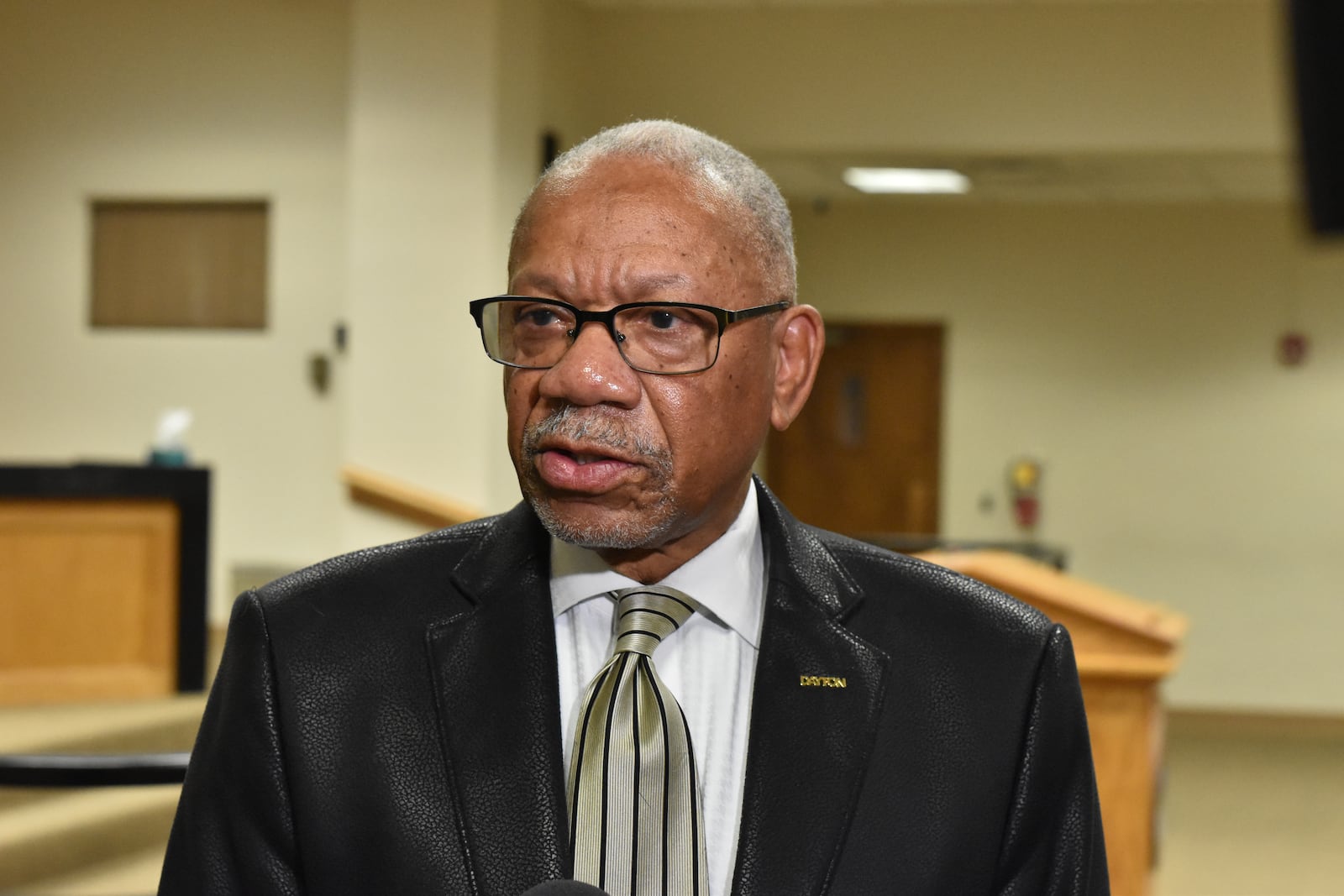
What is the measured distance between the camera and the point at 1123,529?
9.14 metres

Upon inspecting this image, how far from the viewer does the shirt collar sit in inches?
47.6

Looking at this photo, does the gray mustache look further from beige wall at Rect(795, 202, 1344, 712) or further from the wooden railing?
beige wall at Rect(795, 202, 1344, 712)

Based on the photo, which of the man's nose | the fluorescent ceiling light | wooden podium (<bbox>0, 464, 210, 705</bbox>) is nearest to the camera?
the man's nose

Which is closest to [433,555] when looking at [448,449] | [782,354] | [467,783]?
[467,783]

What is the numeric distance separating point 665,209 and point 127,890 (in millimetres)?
3805

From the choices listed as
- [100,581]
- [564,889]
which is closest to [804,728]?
[564,889]

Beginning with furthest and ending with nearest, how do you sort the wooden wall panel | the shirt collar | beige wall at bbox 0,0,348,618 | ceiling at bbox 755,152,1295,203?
the wooden wall panel
beige wall at bbox 0,0,348,618
ceiling at bbox 755,152,1295,203
the shirt collar

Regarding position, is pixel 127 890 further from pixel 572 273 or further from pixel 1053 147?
pixel 1053 147

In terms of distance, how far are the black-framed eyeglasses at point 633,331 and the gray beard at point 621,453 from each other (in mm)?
48

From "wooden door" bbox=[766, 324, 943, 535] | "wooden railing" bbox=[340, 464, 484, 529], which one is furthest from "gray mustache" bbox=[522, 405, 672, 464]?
"wooden door" bbox=[766, 324, 943, 535]

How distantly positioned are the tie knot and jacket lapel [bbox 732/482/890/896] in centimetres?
8

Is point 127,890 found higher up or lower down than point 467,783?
lower down

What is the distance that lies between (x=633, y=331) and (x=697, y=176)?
0.47 feet

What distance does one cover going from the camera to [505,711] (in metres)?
1.14
